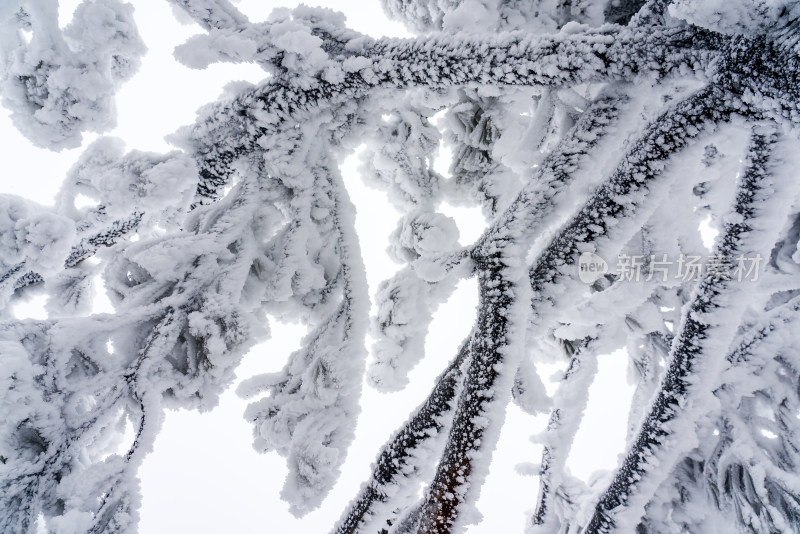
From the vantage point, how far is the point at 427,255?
5.49ft

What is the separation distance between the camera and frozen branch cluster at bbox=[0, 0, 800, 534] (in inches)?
45.6

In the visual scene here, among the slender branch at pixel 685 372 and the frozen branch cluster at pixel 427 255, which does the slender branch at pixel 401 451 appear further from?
the slender branch at pixel 685 372

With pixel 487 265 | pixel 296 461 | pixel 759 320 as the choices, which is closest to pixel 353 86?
pixel 487 265

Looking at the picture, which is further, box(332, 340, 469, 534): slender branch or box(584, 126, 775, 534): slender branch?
box(332, 340, 469, 534): slender branch

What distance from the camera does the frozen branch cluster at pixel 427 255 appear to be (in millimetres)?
1159

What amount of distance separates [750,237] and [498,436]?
818 millimetres

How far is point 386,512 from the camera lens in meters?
1.31

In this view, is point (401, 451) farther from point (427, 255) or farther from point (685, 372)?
point (685, 372)

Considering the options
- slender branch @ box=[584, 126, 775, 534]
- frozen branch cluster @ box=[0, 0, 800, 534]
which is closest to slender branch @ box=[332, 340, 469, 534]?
frozen branch cluster @ box=[0, 0, 800, 534]

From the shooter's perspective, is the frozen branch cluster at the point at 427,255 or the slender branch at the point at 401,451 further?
the slender branch at the point at 401,451

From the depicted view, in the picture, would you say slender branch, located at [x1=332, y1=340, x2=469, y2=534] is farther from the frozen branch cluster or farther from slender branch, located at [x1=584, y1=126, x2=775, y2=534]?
slender branch, located at [x1=584, y1=126, x2=775, y2=534]

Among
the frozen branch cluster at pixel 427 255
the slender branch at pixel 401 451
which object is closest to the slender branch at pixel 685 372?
the frozen branch cluster at pixel 427 255

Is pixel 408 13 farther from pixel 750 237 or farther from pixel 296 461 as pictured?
pixel 296 461

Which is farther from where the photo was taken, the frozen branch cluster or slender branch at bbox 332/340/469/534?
slender branch at bbox 332/340/469/534
